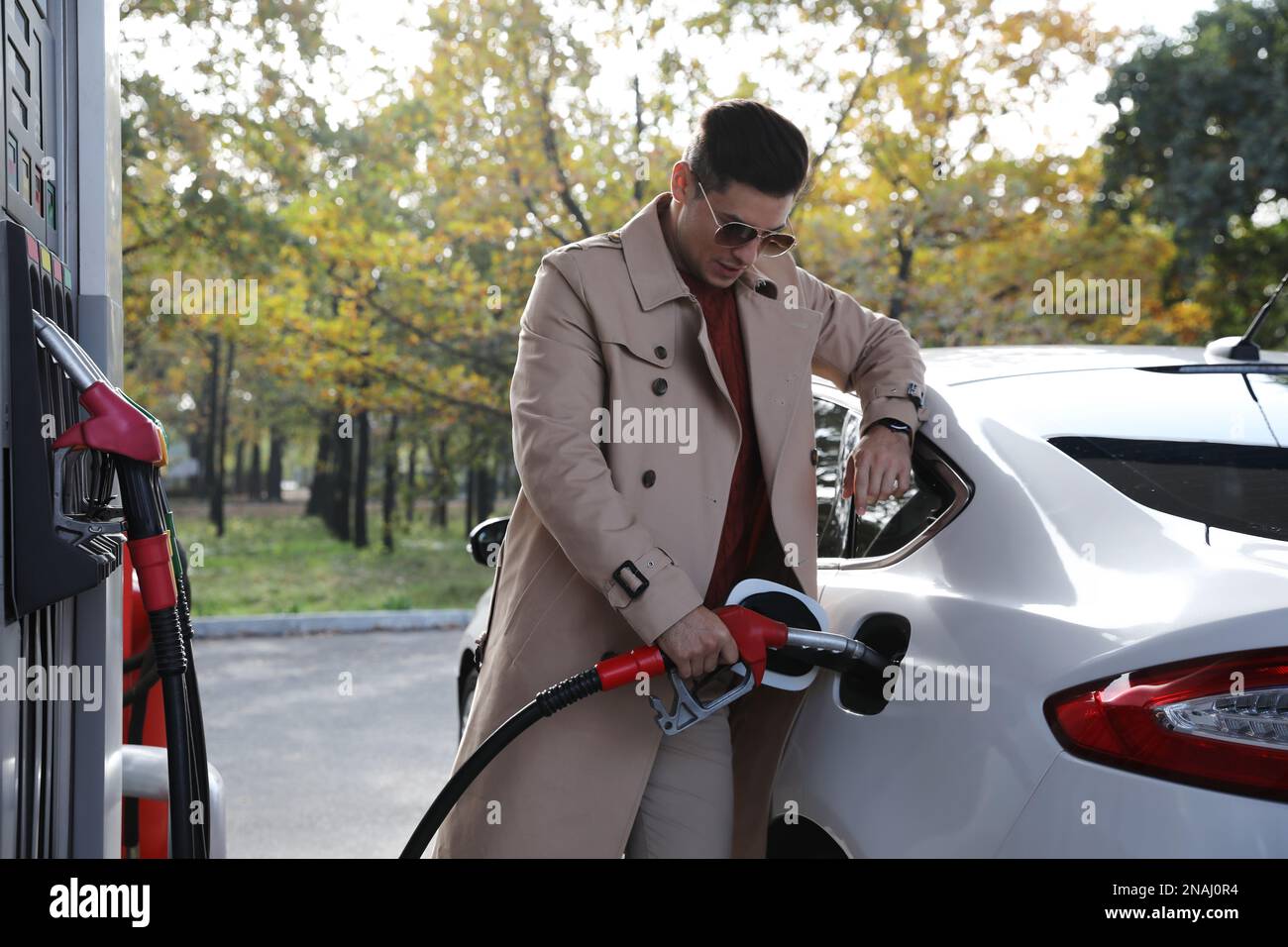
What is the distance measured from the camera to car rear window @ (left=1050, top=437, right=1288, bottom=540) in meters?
1.91

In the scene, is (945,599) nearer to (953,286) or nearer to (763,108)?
(763,108)

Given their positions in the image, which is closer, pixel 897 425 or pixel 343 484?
pixel 897 425

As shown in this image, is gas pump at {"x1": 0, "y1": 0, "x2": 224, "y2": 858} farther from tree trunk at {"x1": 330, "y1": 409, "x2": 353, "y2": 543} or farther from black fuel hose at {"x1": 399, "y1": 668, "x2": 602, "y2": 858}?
tree trunk at {"x1": 330, "y1": 409, "x2": 353, "y2": 543}

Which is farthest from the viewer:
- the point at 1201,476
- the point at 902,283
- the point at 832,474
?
the point at 902,283

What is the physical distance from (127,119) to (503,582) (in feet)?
33.6

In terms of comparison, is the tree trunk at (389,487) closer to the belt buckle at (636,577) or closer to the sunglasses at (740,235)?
the sunglasses at (740,235)

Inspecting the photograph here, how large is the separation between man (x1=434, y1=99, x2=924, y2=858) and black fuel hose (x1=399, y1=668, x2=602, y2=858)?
0.16 metres

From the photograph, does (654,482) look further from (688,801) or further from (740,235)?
(688,801)

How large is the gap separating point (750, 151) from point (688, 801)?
123cm

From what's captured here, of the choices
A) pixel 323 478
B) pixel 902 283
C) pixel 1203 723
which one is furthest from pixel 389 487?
pixel 1203 723

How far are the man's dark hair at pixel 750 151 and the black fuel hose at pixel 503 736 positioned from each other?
953mm

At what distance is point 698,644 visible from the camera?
206 centimetres

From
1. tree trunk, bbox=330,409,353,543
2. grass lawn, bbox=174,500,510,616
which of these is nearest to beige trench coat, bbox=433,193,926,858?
grass lawn, bbox=174,500,510,616

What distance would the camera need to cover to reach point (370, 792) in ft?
17.4
